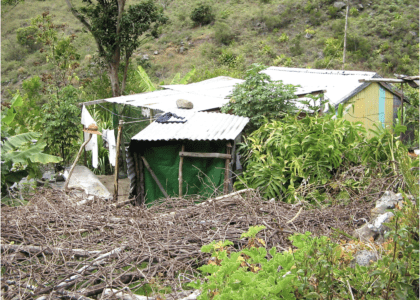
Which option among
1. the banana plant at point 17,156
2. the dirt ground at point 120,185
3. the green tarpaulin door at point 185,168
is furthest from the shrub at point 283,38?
the banana plant at point 17,156

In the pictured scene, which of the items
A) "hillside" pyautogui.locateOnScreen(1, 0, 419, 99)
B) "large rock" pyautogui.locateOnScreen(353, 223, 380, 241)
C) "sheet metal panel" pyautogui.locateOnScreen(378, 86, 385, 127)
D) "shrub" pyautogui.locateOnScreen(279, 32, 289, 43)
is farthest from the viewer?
"shrub" pyautogui.locateOnScreen(279, 32, 289, 43)

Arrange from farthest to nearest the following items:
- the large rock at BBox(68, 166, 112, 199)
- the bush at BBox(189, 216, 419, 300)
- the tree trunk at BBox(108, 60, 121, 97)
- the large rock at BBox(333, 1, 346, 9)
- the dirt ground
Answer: the large rock at BBox(333, 1, 346, 9) → the tree trunk at BBox(108, 60, 121, 97) → the dirt ground → the large rock at BBox(68, 166, 112, 199) → the bush at BBox(189, 216, 419, 300)

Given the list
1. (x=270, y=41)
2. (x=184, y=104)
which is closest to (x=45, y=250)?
(x=184, y=104)

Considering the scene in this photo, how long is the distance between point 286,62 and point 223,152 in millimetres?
19202

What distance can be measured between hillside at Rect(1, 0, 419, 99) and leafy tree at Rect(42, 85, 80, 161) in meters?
14.5

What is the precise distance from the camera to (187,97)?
9.75 metres

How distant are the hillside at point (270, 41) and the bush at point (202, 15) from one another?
0.60m

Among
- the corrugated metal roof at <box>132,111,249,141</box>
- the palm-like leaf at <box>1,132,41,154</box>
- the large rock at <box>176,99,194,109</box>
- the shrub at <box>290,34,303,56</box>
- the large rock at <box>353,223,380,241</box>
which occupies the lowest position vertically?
the large rock at <box>353,223,380,241</box>

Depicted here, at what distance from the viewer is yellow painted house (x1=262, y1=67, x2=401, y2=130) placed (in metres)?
8.91

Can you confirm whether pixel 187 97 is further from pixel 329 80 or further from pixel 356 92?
pixel 356 92

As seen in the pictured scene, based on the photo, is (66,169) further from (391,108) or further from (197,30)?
(197,30)

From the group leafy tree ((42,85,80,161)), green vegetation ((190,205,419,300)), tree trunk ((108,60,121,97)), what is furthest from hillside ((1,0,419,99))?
green vegetation ((190,205,419,300))

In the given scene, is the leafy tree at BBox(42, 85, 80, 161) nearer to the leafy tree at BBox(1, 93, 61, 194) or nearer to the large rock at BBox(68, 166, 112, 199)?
the large rock at BBox(68, 166, 112, 199)

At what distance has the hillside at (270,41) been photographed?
25.1 meters
